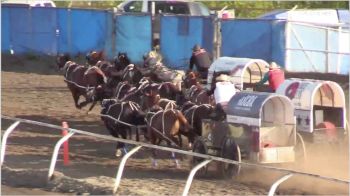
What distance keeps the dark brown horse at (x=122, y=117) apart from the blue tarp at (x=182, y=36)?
12.7 meters

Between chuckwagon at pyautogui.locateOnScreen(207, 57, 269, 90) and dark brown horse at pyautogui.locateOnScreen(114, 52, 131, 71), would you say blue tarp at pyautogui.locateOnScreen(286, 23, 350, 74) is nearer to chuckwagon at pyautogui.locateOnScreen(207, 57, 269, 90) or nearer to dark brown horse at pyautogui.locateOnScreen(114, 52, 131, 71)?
chuckwagon at pyautogui.locateOnScreen(207, 57, 269, 90)

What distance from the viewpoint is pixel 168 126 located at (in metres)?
14.4

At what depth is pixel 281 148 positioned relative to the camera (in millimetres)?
13758

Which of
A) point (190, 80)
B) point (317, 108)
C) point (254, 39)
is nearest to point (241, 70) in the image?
point (190, 80)

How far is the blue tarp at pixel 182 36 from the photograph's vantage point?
28.8m

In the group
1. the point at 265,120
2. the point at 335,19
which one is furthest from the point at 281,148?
the point at 335,19

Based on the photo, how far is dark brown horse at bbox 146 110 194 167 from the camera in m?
14.4

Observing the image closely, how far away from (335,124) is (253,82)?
3.83 metres

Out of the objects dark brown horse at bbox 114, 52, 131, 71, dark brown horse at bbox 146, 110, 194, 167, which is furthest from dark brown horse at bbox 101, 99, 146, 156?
dark brown horse at bbox 114, 52, 131, 71

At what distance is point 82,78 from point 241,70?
3985mm

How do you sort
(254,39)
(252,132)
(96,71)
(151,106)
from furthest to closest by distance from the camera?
(254,39), (96,71), (151,106), (252,132)

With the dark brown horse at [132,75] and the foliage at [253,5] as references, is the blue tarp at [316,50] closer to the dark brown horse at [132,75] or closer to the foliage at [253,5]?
the dark brown horse at [132,75]

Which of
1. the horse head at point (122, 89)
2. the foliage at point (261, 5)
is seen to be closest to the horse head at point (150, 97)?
the horse head at point (122, 89)

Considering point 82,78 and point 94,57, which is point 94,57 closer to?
point 94,57
